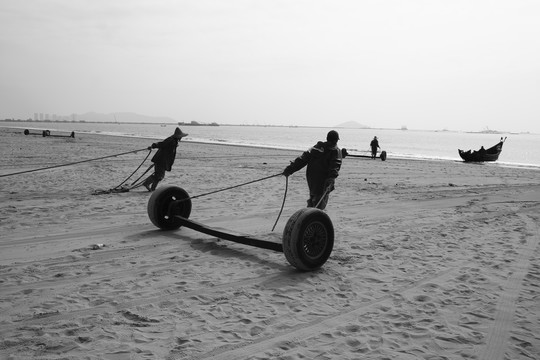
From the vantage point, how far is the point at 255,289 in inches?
191

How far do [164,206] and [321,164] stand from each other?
9.87ft

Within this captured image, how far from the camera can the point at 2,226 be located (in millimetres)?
7285

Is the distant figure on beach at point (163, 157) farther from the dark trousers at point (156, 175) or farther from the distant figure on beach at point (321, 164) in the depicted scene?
the distant figure on beach at point (321, 164)

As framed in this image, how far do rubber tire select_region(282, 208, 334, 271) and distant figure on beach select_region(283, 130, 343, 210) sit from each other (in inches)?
45.9

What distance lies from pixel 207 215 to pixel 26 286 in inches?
178

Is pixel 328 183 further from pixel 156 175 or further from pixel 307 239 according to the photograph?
pixel 156 175

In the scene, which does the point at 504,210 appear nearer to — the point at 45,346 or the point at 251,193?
the point at 251,193

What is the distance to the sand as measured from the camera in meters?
3.58

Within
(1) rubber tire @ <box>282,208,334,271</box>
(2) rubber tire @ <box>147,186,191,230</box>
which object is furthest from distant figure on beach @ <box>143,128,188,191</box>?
(1) rubber tire @ <box>282,208,334,271</box>

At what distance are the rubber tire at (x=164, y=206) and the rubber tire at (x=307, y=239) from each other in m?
2.81

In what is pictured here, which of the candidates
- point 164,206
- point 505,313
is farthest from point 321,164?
point 505,313

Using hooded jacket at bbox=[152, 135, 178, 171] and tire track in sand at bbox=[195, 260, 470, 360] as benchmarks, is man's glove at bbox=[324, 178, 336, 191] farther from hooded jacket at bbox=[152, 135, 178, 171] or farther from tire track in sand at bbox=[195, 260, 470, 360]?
hooded jacket at bbox=[152, 135, 178, 171]

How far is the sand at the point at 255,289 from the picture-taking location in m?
3.58

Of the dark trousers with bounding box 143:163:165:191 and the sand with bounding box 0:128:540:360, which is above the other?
the dark trousers with bounding box 143:163:165:191
